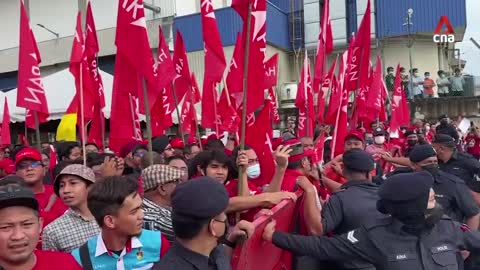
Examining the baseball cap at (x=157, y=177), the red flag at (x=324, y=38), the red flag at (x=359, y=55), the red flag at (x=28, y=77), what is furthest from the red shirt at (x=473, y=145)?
the baseball cap at (x=157, y=177)

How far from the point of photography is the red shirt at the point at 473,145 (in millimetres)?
11602

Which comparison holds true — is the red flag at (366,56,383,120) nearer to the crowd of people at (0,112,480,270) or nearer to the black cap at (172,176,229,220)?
the crowd of people at (0,112,480,270)

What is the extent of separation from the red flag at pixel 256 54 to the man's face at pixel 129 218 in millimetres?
1898

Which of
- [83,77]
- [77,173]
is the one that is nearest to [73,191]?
[77,173]

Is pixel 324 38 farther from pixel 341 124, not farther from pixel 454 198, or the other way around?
pixel 454 198

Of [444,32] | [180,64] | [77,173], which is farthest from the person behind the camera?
[444,32]

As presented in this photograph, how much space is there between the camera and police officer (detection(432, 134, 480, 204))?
6.03 metres

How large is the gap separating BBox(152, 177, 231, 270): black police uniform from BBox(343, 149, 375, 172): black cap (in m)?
2.05

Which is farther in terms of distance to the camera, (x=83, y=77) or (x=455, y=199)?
(x=83, y=77)

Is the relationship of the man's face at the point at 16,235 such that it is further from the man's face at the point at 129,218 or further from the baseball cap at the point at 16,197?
the man's face at the point at 129,218

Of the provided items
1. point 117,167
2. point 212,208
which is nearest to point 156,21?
point 117,167

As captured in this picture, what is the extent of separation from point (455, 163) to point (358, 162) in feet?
8.40

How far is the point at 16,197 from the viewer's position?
7.05 feet

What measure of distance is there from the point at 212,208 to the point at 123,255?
25.6 inches
